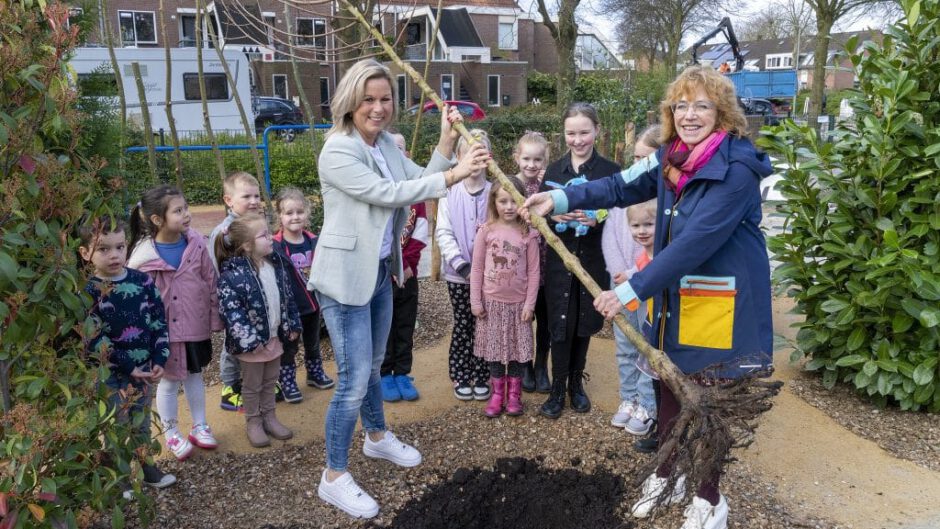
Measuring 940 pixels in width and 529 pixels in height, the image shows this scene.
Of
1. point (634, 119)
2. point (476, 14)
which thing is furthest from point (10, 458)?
point (476, 14)

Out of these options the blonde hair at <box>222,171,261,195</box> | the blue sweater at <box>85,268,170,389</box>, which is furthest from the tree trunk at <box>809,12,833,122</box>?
the blue sweater at <box>85,268,170,389</box>

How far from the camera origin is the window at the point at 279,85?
1313 inches

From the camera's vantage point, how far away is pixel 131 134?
1005 cm

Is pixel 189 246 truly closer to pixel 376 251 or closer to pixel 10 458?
pixel 376 251

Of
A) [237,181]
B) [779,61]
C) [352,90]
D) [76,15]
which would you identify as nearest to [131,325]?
[237,181]

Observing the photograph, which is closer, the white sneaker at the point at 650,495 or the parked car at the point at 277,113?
the white sneaker at the point at 650,495

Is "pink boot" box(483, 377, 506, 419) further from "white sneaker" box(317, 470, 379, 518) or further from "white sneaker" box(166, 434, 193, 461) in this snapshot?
"white sneaker" box(166, 434, 193, 461)

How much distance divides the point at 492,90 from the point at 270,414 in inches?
1461

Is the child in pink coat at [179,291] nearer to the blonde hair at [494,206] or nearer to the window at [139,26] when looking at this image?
the blonde hair at [494,206]

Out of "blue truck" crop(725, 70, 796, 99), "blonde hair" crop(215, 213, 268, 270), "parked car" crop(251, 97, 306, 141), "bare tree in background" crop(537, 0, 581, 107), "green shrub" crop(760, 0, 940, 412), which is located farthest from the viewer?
"blue truck" crop(725, 70, 796, 99)

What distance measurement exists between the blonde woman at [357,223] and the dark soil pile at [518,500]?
11.4 inches

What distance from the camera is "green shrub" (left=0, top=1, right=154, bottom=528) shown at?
2.09 m

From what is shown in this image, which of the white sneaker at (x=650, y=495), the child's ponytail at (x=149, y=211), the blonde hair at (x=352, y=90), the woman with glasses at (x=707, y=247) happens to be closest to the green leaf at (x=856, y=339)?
the white sneaker at (x=650, y=495)

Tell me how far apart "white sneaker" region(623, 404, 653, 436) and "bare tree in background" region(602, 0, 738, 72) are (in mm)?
23815
